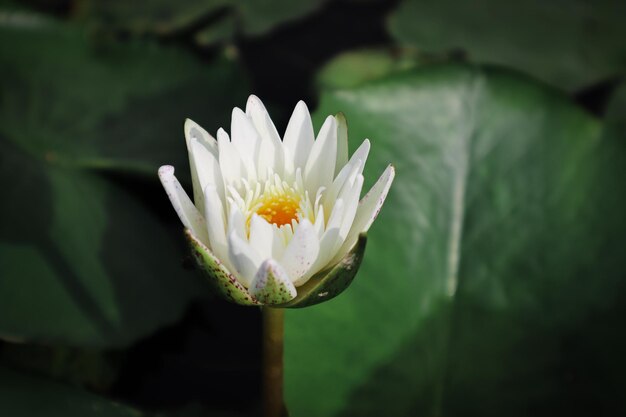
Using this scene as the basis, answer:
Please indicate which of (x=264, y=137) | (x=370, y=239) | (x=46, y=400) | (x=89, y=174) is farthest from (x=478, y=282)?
(x=89, y=174)

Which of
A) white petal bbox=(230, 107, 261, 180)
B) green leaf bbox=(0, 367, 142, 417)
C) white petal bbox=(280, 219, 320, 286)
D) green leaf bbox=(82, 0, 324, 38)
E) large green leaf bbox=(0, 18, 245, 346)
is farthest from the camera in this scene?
green leaf bbox=(82, 0, 324, 38)

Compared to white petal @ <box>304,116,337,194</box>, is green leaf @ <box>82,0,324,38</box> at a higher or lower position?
higher

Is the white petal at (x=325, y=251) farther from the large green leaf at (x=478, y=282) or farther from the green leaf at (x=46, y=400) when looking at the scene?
the green leaf at (x=46, y=400)

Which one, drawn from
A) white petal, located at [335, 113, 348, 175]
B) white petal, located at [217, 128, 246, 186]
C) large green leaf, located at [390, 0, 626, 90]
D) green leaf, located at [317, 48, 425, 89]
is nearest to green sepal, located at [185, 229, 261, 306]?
white petal, located at [217, 128, 246, 186]

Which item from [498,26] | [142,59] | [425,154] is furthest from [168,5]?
[425,154]

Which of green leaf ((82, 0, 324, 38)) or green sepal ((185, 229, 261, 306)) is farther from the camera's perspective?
green leaf ((82, 0, 324, 38))

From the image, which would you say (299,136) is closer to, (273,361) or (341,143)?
(341,143)

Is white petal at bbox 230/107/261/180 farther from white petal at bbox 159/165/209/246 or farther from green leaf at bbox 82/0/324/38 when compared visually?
green leaf at bbox 82/0/324/38

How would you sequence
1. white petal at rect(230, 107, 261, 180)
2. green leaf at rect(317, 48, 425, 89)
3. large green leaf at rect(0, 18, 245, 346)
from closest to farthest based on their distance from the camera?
white petal at rect(230, 107, 261, 180) → large green leaf at rect(0, 18, 245, 346) → green leaf at rect(317, 48, 425, 89)
